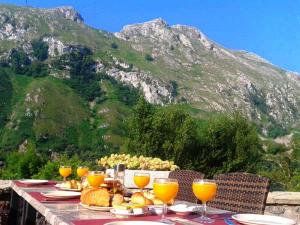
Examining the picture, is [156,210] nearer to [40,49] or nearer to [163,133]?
[163,133]

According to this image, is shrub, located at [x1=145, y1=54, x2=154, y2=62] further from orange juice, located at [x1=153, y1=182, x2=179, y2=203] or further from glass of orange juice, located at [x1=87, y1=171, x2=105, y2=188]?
orange juice, located at [x1=153, y1=182, x2=179, y2=203]

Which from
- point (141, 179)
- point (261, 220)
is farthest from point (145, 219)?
point (261, 220)

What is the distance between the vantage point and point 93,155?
2117 inches

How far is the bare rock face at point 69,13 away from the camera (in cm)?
12219

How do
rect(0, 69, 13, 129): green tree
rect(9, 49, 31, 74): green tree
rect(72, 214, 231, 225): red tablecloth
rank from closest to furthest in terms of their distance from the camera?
rect(72, 214, 231, 225): red tablecloth < rect(0, 69, 13, 129): green tree < rect(9, 49, 31, 74): green tree

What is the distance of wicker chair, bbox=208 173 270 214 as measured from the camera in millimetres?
2586

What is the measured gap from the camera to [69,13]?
124 m

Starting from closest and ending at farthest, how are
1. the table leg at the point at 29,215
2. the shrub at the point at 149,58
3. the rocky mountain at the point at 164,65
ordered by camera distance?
the table leg at the point at 29,215 → the rocky mountain at the point at 164,65 → the shrub at the point at 149,58

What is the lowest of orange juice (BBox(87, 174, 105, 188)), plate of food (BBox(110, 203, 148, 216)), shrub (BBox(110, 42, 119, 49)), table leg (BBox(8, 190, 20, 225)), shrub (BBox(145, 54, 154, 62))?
table leg (BBox(8, 190, 20, 225))

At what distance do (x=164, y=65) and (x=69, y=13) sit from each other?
1526 inches

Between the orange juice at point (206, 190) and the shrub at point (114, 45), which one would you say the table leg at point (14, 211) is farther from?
the shrub at point (114, 45)

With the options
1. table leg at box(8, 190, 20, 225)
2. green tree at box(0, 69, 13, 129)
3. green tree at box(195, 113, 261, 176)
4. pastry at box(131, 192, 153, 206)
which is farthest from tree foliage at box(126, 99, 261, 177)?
green tree at box(0, 69, 13, 129)

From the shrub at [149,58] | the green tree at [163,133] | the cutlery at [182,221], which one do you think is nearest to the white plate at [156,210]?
the cutlery at [182,221]

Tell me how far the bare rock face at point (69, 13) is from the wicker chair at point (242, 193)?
12317 centimetres
